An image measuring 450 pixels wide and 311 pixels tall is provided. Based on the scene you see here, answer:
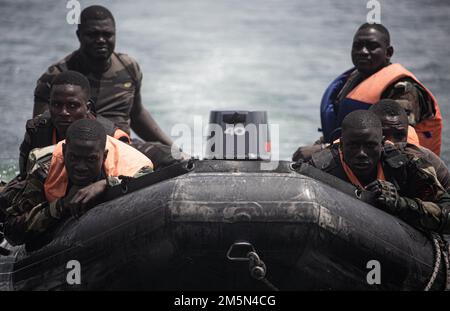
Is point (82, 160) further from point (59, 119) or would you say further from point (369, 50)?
point (369, 50)

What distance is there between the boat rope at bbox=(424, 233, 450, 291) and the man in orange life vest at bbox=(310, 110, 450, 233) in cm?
6

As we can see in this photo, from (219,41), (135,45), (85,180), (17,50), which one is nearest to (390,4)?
(219,41)

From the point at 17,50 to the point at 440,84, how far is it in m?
4.54

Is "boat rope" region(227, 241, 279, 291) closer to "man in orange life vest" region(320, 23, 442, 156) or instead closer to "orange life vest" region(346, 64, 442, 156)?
"man in orange life vest" region(320, 23, 442, 156)

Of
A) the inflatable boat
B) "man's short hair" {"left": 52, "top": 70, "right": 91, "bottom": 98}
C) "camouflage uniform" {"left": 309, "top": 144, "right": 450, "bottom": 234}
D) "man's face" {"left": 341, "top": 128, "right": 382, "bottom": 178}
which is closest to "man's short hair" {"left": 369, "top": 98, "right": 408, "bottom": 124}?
"camouflage uniform" {"left": 309, "top": 144, "right": 450, "bottom": 234}

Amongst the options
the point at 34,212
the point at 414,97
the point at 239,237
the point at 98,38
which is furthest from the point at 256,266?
the point at 98,38

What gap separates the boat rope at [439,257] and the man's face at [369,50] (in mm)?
2308

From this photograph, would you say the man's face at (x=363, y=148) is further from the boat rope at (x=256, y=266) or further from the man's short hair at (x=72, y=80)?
the man's short hair at (x=72, y=80)

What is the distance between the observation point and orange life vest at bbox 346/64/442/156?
7.61 meters

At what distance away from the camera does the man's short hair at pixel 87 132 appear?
5664mm

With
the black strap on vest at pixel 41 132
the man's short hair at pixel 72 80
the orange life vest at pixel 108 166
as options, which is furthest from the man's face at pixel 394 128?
the black strap on vest at pixel 41 132
